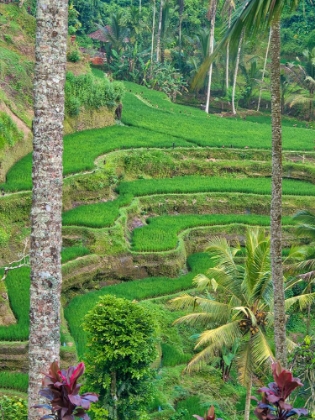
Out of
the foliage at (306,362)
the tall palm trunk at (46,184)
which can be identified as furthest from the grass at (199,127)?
the tall palm trunk at (46,184)

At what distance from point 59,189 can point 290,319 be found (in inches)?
445

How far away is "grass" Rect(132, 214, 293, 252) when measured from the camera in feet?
56.1

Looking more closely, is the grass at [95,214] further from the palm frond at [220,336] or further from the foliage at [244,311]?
the palm frond at [220,336]

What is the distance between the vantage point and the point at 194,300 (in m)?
11.8

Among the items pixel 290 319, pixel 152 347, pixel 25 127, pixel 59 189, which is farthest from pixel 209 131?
pixel 59 189

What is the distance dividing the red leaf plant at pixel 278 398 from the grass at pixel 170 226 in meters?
12.5

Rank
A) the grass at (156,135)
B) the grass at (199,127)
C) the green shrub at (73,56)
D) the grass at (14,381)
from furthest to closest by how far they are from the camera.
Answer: the green shrub at (73,56) < the grass at (199,127) < the grass at (156,135) < the grass at (14,381)

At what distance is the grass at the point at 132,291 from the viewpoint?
13.6m

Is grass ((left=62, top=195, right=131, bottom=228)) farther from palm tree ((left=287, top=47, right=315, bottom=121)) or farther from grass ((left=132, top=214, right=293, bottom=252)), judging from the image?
palm tree ((left=287, top=47, right=315, bottom=121))

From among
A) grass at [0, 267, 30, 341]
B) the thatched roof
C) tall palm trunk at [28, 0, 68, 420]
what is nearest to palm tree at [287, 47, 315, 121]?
the thatched roof

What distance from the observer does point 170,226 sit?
60.9 ft

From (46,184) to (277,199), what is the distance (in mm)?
3838

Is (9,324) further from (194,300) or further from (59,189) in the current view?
(59,189)

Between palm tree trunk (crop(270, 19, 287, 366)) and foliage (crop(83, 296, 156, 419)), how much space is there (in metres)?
1.83
